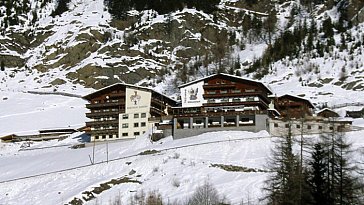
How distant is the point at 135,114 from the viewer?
90.9m

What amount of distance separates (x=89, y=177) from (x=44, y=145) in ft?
112

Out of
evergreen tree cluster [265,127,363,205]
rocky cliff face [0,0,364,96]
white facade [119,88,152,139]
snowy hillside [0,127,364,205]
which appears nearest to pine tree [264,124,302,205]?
evergreen tree cluster [265,127,363,205]

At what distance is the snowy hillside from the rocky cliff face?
259 ft

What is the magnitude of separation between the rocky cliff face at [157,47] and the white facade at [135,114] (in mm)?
59264

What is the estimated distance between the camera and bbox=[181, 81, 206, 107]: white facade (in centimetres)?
8825

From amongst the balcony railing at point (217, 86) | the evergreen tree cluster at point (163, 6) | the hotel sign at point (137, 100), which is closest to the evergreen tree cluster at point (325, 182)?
the balcony railing at point (217, 86)

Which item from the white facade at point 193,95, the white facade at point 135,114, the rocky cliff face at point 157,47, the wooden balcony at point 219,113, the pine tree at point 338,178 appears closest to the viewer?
the pine tree at point 338,178

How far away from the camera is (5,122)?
12419 centimetres

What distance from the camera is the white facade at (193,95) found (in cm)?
8825

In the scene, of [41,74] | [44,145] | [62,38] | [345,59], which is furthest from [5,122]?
[345,59]

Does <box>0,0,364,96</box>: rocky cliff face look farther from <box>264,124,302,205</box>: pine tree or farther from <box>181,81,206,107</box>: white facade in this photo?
<box>264,124,302,205</box>: pine tree

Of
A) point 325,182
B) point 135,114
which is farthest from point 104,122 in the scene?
point 325,182

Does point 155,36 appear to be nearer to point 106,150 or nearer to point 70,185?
point 106,150

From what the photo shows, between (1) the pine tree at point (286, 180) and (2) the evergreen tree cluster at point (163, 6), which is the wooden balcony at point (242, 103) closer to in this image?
(1) the pine tree at point (286, 180)
